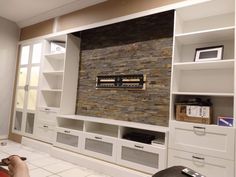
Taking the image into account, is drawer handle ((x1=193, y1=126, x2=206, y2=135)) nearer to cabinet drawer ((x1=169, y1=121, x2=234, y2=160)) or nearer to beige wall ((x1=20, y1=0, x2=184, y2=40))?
cabinet drawer ((x1=169, y1=121, x2=234, y2=160))

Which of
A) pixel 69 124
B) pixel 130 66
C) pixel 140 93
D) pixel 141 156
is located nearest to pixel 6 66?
pixel 69 124

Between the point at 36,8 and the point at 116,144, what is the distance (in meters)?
2.93

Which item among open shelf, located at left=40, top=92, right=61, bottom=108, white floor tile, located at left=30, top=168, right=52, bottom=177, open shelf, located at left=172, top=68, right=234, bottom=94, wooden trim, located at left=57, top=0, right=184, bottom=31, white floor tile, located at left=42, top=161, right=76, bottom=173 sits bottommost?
white floor tile, located at left=30, top=168, right=52, bottom=177

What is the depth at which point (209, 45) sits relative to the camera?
246 centimetres

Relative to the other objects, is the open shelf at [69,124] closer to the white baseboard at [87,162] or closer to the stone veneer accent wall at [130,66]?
the stone veneer accent wall at [130,66]

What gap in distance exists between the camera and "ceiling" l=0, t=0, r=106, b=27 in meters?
3.46

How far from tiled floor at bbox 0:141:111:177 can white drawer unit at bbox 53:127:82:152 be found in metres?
0.23

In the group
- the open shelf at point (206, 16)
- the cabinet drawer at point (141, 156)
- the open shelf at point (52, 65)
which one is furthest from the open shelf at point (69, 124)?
the open shelf at point (206, 16)

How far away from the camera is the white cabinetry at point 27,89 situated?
13.2ft

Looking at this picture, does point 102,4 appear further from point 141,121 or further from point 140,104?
point 141,121

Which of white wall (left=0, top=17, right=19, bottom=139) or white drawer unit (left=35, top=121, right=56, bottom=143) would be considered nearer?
white drawer unit (left=35, top=121, right=56, bottom=143)

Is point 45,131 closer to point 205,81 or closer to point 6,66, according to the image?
point 6,66

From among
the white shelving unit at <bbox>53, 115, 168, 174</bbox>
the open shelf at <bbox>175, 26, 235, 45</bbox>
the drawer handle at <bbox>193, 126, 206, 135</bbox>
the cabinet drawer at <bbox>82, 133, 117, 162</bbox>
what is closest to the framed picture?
the open shelf at <bbox>175, 26, 235, 45</bbox>

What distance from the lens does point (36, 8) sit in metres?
3.80
